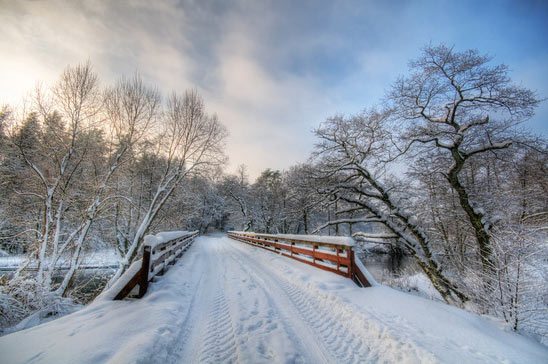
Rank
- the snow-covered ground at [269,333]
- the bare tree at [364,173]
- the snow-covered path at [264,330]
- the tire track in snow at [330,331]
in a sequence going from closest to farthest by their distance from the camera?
the snow-covered ground at [269,333]
the snow-covered path at [264,330]
the tire track in snow at [330,331]
the bare tree at [364,173]

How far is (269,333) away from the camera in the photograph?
303 cm

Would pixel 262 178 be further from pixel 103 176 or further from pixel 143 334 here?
pixel 143 334

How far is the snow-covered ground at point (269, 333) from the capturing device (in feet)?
7.80

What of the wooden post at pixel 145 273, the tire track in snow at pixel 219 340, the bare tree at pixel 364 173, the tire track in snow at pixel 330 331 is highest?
the bare tree at pixel 364 173

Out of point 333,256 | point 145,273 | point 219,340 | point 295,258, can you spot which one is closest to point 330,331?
point 219,340

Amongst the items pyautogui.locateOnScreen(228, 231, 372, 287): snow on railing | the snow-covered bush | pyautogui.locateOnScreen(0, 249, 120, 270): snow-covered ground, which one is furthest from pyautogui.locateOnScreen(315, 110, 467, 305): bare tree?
pyautogui.locateOnScreen(0, 249, 120, 270): snow-covered ground

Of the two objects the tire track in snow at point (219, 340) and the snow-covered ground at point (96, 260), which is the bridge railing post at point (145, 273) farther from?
the snow-covered ground at point (96, 260)

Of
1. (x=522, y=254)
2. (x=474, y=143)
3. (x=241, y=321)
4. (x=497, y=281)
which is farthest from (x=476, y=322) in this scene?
(x=474, y=143)

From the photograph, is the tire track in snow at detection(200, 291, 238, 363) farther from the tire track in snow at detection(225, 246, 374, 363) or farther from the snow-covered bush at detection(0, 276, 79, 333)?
the snow-covered bush at detection(0, 276, 79, 333)

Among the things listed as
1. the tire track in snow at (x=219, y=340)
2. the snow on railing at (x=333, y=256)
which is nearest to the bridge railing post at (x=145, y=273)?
the tire track in snow at (x=219, y=340)

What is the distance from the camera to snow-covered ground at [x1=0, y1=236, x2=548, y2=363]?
7.80 feet

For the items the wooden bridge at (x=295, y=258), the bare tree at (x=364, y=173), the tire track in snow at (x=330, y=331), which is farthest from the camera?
the bare tree at (x=364, y=173)

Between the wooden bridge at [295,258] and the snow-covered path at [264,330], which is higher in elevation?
the wooden bridge at [295,258]

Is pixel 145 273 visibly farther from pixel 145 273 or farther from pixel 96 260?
pixel 96 260
